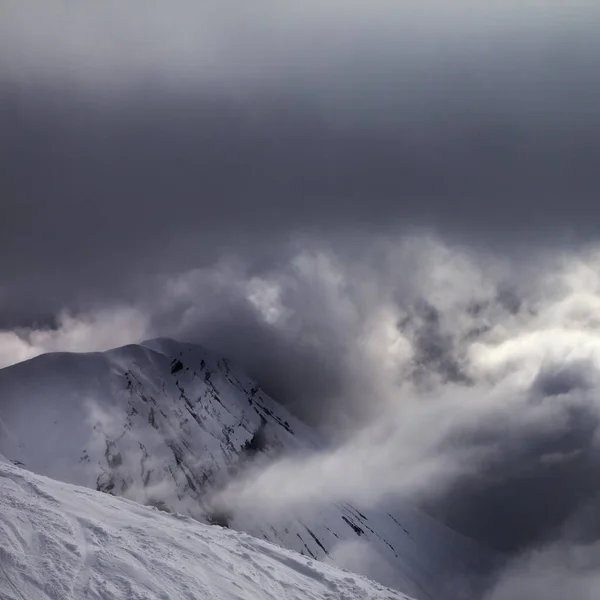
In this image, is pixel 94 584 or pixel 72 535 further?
pixel 72 535

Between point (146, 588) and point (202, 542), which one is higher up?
point (202, 542)

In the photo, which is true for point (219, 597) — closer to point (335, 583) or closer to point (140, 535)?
point (140, 535)

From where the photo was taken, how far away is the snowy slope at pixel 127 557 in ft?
178

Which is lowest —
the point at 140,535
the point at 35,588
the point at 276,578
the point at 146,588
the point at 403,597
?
the point at 35,588

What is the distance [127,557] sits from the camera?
61062 mm

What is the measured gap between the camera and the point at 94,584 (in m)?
54.6

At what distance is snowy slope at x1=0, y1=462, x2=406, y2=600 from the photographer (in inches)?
2130

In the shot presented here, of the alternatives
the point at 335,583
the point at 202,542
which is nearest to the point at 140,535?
the point at 202,542

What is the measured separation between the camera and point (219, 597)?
6288cm

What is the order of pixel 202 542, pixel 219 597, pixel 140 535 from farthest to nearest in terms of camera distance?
pixel 202 542
pixel 140 535
pixel 219 597

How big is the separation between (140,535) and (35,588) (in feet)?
56.0

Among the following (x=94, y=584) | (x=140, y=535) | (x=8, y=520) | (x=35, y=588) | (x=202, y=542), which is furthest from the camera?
(x=202, y=542)

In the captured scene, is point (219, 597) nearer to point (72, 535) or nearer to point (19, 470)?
point (72, 535)

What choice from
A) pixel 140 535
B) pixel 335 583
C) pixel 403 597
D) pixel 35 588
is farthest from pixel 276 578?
pixel 35 588
